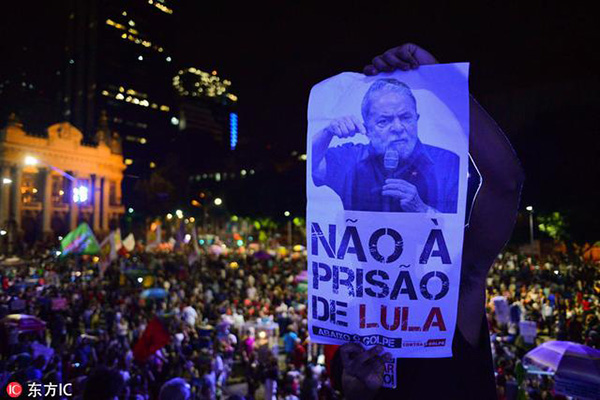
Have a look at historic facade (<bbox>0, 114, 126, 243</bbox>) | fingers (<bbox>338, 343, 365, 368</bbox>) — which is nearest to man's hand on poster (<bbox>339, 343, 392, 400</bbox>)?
fingers (<bbox>338, 343, 365, 368</bbox>)

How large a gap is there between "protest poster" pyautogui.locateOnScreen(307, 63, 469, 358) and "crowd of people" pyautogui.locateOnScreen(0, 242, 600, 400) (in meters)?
3.21

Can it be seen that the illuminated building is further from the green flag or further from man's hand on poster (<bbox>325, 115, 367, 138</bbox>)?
man's hand on poster (<bbox>325, 115, 367, 138</bbox>)

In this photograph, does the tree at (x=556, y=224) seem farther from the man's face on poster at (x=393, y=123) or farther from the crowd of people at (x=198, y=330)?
the man's face on poster at (x=393, y=123)

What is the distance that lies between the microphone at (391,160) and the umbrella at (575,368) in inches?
217

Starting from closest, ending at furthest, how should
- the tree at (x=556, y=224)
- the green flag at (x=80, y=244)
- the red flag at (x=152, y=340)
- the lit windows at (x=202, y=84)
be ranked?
the red flag at (x=152, y=340) → the green flag at (x=80, y=244) → the tree at (x=556, y=224) → the lit windows at (x=202, y=84)

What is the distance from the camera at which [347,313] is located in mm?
2277

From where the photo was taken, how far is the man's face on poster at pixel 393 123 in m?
2.22

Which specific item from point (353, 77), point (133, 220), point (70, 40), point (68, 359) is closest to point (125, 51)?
point (70, 40)

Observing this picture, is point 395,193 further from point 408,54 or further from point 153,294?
point 153,294

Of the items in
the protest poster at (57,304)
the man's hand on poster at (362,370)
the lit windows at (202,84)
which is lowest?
the protest poster at (57,304)

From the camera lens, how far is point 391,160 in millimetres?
2229

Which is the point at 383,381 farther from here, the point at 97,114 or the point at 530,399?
the point at 97,114

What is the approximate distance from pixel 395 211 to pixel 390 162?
0.77 ft

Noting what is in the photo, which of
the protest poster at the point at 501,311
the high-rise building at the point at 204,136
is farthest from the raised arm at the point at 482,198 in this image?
the high-rise building at the point at 204,136
